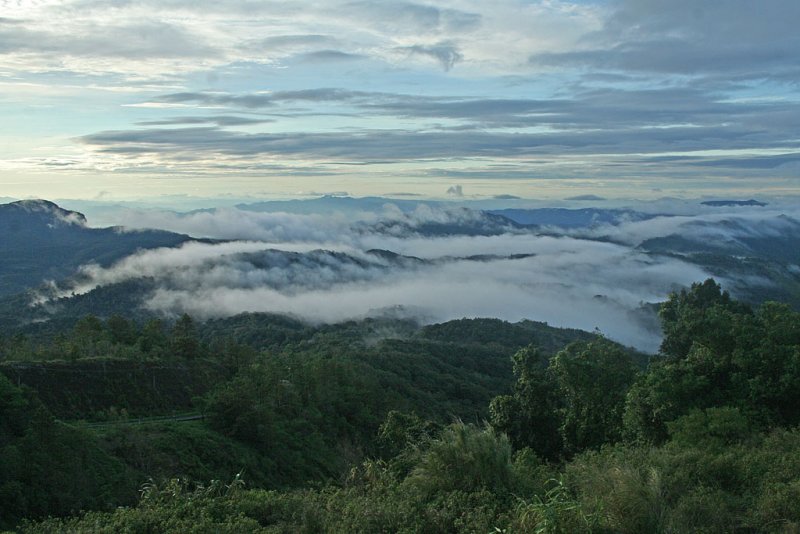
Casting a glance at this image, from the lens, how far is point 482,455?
14.5 meters

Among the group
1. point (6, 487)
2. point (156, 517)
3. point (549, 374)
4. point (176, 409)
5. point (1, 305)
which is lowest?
point (1, 305)

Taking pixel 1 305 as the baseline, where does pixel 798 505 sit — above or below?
above

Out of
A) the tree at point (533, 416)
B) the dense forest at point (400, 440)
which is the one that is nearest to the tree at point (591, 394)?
the dense forest at point (400, 440)

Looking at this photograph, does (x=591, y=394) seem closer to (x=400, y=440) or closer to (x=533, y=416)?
(x=533, y=416)

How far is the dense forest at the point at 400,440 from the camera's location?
41.8ft

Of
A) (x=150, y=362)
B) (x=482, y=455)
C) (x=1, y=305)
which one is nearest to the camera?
(x=482, y=455)

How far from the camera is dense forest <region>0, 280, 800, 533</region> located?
41.8ft

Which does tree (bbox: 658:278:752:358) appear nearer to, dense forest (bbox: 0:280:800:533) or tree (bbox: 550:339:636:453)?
dense forest (bbox: 0:280:800:533)

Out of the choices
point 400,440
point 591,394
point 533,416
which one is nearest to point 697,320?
point 591,394

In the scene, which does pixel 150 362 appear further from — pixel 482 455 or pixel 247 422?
pixel 482 455

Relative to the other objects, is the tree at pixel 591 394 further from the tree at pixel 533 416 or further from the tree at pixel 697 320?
the tree at pixel 697 320

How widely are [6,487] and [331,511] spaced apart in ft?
52.8

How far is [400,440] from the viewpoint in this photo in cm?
2881

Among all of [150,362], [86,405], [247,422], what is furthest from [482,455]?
[150,362]
